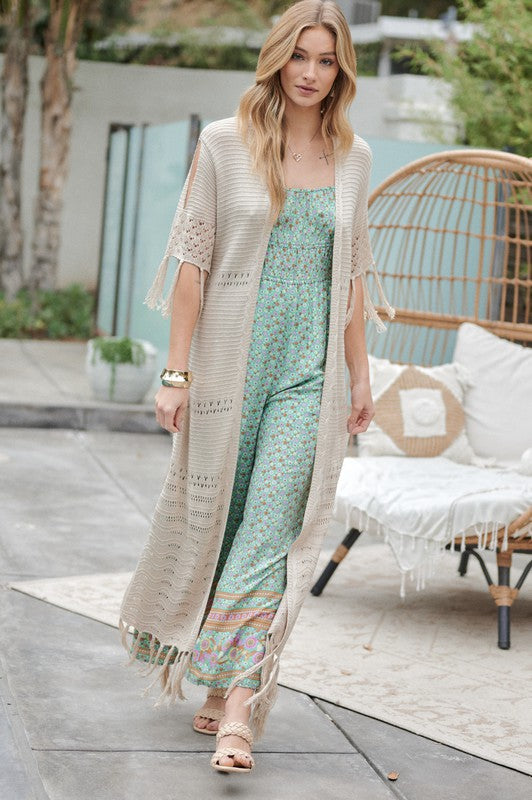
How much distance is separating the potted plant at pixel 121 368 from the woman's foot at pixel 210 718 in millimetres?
5119

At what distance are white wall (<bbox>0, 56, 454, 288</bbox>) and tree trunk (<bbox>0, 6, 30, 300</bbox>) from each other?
2.97 ft

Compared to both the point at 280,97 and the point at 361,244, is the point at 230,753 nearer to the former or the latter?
the point at 361,244

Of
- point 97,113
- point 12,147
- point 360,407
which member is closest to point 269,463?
point 360,407

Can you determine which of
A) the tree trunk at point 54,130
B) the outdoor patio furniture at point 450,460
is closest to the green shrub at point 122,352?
the outdoor patio furniture at point 450,460

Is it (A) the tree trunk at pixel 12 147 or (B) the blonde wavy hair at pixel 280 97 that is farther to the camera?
(A) the tree trunk at pixel 12 147

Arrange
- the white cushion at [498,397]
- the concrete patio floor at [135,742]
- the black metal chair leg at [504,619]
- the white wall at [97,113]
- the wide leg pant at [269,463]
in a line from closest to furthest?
1. the concrete patio floor at [135,742]
2. the wide leg pant at [269,463]
3. the black metal chair leg at [504,619]
4. the white cushion at [498,397]
5. the white wall at [97,113]

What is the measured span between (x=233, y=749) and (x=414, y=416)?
2439 mm

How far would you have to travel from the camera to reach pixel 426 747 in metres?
3.14

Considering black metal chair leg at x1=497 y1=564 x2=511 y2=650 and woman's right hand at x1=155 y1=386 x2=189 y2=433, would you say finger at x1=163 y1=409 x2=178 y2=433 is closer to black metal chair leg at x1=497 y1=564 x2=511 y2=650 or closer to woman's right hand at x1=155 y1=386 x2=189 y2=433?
woman's right hand at x1=155 y1=386 x2=189 y2=433

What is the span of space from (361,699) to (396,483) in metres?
1.14

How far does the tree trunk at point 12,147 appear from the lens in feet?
39.5

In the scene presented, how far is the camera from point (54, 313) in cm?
1221

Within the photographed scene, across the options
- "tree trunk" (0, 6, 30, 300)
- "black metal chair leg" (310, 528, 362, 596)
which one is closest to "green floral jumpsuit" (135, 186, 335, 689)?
"black metal chair leg" (310, 528, 362, 596)

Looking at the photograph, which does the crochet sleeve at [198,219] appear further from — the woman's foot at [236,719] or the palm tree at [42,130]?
the palm tree at [42,130]
